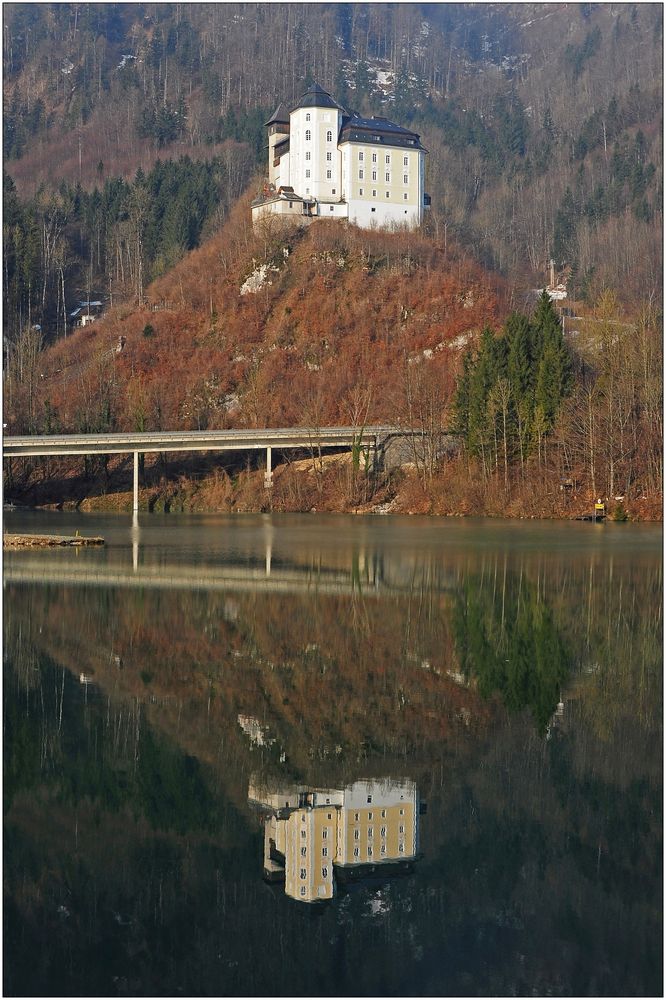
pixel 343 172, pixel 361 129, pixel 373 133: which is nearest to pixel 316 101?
pixel 361 129

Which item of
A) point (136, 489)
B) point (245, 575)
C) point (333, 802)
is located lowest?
point (333, 802)

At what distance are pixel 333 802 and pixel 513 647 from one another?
953cm

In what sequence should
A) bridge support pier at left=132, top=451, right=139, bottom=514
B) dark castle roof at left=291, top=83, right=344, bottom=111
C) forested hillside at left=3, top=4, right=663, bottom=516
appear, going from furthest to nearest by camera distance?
1. dark castle roof at left=291, top=83, right=344, bottom=111
2. bridge support pier at left=132, top=451, right=139, bottom=514
3. forested hillside at left=3, top=4, right=663, bottom=516

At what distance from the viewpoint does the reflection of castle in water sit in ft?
40.7

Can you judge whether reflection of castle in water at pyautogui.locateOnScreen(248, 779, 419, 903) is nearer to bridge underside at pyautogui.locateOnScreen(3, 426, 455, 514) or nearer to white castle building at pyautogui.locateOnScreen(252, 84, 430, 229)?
bridge underside at pyautogui.locateOnScreen(3, 426, 455, 514)

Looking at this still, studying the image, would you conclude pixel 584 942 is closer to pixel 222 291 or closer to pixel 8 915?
pixel 8 915

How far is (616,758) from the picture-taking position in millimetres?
15555

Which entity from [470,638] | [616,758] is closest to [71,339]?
[470,638]

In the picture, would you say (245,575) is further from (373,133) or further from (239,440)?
(373,133)

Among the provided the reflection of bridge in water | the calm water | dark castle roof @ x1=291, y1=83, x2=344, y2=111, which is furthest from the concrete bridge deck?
the calm water

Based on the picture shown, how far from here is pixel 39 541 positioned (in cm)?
4688

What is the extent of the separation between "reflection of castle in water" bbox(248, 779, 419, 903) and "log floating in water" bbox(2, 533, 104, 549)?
33404 mm

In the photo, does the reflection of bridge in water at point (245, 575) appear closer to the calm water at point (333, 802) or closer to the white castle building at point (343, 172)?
the calm water at point (333, 802)

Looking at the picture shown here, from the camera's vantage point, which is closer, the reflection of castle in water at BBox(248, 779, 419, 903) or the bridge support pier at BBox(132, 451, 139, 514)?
the reflection of castle in water at BBox(248, 779, 419, 903)
